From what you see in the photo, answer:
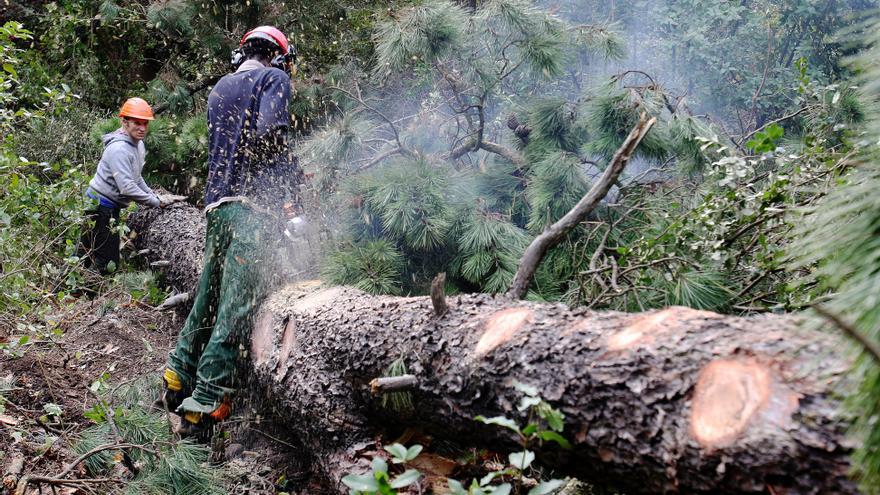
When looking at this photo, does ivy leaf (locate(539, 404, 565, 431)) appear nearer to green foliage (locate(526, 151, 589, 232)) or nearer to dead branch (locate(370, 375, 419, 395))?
dead branch (locate(370, 375, 419, 395))

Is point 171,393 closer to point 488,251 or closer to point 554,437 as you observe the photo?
point 488,251

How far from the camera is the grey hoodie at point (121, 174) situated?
454 centimetres

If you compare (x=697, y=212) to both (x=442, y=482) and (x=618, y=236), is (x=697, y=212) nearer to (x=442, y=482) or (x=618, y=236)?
(x=618, y=236)

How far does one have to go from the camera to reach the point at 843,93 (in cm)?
320

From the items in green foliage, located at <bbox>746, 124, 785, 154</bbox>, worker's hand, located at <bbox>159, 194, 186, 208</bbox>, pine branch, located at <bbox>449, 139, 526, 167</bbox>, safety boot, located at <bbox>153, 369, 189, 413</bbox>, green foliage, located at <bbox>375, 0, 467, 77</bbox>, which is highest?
Result: green foliage, located at <bbox>375, 0, 467, 77</bbox>

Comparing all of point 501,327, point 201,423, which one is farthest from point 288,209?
Answer: point 501,327

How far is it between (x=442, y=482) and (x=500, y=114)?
8.69ft

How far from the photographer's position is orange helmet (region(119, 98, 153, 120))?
4.63 meters

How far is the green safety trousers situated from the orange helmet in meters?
2.01

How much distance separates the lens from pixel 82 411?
9.75 feet

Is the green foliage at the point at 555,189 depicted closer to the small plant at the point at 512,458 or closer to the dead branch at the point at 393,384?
the dead branch at the point at 393,384

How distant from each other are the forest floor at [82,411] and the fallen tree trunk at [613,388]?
324 millimetres

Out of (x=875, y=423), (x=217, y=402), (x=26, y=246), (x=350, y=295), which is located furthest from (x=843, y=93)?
(x=26, y=246)

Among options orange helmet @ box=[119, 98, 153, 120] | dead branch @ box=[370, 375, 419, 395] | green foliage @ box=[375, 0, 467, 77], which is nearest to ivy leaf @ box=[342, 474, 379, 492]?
dead branch @ box=[370, 375, 419, 395]
